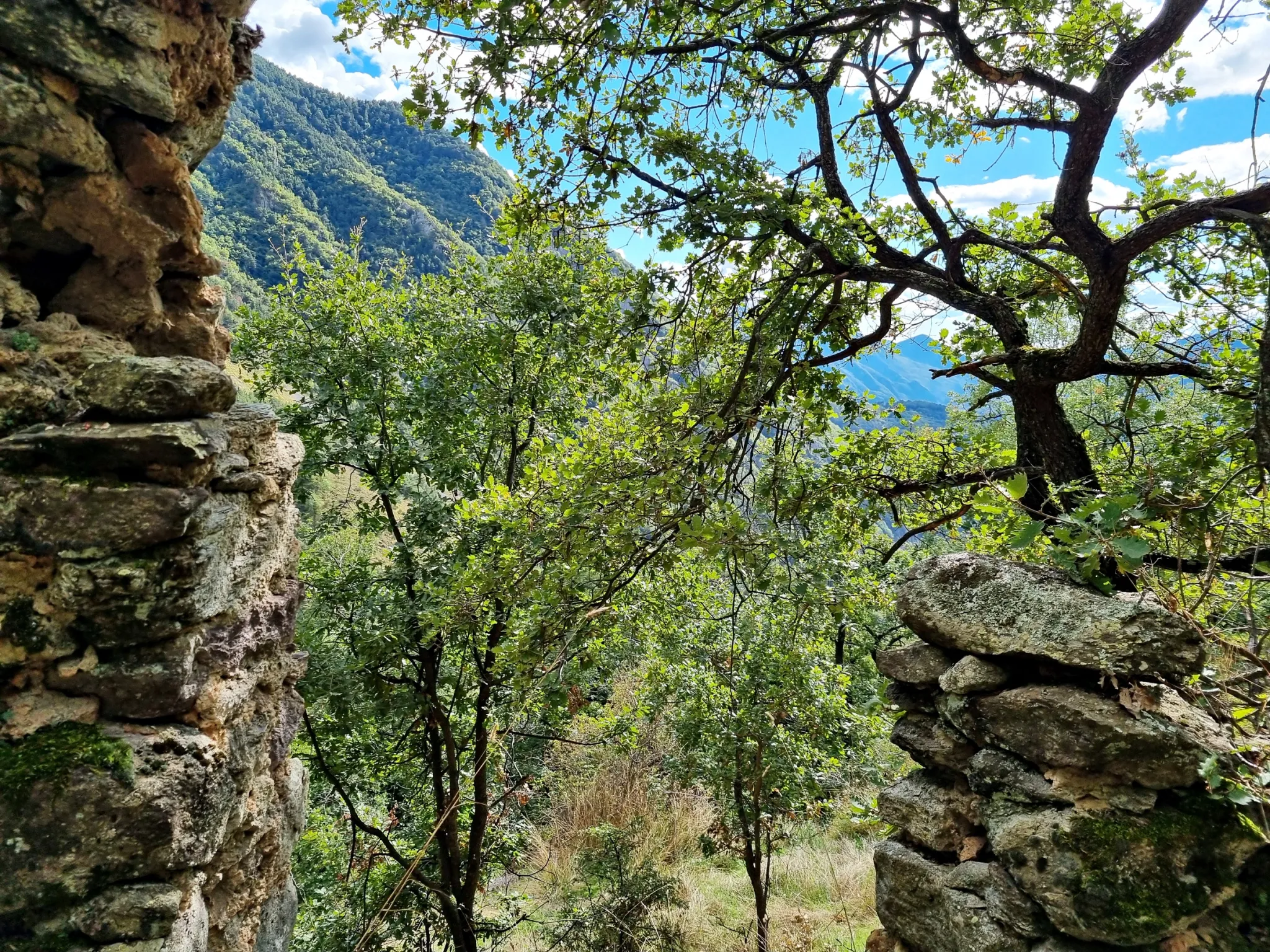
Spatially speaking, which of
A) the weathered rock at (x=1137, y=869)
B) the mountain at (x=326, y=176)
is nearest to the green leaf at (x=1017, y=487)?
the weathered rock at (x=1137, y=869)

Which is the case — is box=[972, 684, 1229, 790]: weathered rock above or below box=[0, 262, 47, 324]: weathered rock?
below

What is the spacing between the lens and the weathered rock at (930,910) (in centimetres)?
236

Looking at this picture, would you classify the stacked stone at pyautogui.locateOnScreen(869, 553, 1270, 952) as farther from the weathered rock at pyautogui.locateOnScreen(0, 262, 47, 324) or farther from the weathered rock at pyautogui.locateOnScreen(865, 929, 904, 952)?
the weathered rock at pyautogui.locateOnScreen(0, 262, 47, 324)

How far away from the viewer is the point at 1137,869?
216 cm

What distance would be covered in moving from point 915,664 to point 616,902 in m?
5.88

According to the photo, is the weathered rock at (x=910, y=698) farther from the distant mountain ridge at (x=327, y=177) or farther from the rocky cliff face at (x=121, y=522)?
the distant mountain ridge at (x=327, y=177)

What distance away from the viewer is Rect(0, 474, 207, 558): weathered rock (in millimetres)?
2367

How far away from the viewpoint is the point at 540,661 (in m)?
3.37

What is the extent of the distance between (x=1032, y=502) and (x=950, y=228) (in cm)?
229

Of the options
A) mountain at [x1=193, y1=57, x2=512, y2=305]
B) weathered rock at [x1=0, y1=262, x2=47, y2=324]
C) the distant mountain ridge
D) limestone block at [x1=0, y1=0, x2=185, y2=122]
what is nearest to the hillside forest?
limestone block at [x1=0, y1=0, x2=185, y2=122]

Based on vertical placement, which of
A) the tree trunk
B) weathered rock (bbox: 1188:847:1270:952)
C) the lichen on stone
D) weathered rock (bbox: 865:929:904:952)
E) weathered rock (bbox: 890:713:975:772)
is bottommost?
weathered rock (bbox: 865:929:904:952)

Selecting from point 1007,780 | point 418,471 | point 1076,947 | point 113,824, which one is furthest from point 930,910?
point 418,471

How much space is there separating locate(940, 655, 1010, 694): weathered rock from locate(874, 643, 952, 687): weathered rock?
6.7 inches

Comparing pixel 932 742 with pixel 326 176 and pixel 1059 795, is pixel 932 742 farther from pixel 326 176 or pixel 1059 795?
pixel 326 176
